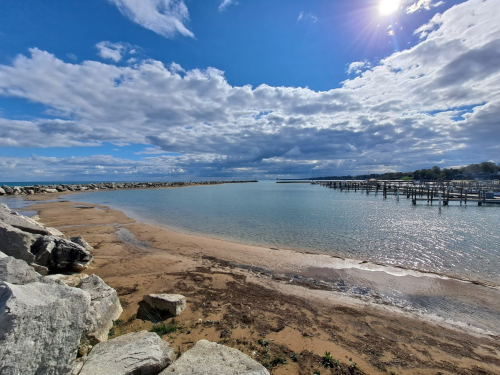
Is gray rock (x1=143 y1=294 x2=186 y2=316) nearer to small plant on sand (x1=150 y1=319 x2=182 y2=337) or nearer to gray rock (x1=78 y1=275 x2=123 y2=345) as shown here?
small plant on sand (x1=150 y1=319 x2=182 y2=337)

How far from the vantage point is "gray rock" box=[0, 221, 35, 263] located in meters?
6.50

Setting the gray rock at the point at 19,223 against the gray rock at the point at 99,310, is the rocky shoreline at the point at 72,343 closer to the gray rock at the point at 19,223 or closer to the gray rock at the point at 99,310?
the gray rock at the point at 99,310

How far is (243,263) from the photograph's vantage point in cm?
1063

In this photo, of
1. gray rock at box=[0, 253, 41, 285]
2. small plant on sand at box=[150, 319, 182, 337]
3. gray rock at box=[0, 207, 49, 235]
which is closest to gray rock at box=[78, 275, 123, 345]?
small plant on sand at box=[150, 319, 182, 337]

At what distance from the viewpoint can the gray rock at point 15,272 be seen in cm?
417

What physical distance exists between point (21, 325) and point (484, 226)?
27.9 metres

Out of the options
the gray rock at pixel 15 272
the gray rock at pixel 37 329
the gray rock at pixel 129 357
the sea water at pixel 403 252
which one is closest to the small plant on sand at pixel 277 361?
the gray rock at pixel 129 357

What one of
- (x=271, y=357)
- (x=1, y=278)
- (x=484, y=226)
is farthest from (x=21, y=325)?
(x=484, y=226)

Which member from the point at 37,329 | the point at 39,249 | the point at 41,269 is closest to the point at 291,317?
the point at 37,329

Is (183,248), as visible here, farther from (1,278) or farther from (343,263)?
(1,278)

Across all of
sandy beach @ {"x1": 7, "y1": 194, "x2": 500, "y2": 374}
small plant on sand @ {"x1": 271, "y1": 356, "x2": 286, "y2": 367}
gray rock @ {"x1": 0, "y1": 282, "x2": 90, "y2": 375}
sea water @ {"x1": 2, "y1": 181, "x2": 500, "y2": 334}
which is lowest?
sea water @ {"x1": 2, "y1": 181, "x2": 500, "y2": 334}

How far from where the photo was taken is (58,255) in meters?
7.73

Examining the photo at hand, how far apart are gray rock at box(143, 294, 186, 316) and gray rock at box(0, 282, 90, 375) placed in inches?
92.4

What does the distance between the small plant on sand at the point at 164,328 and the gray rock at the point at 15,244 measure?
459 cm
